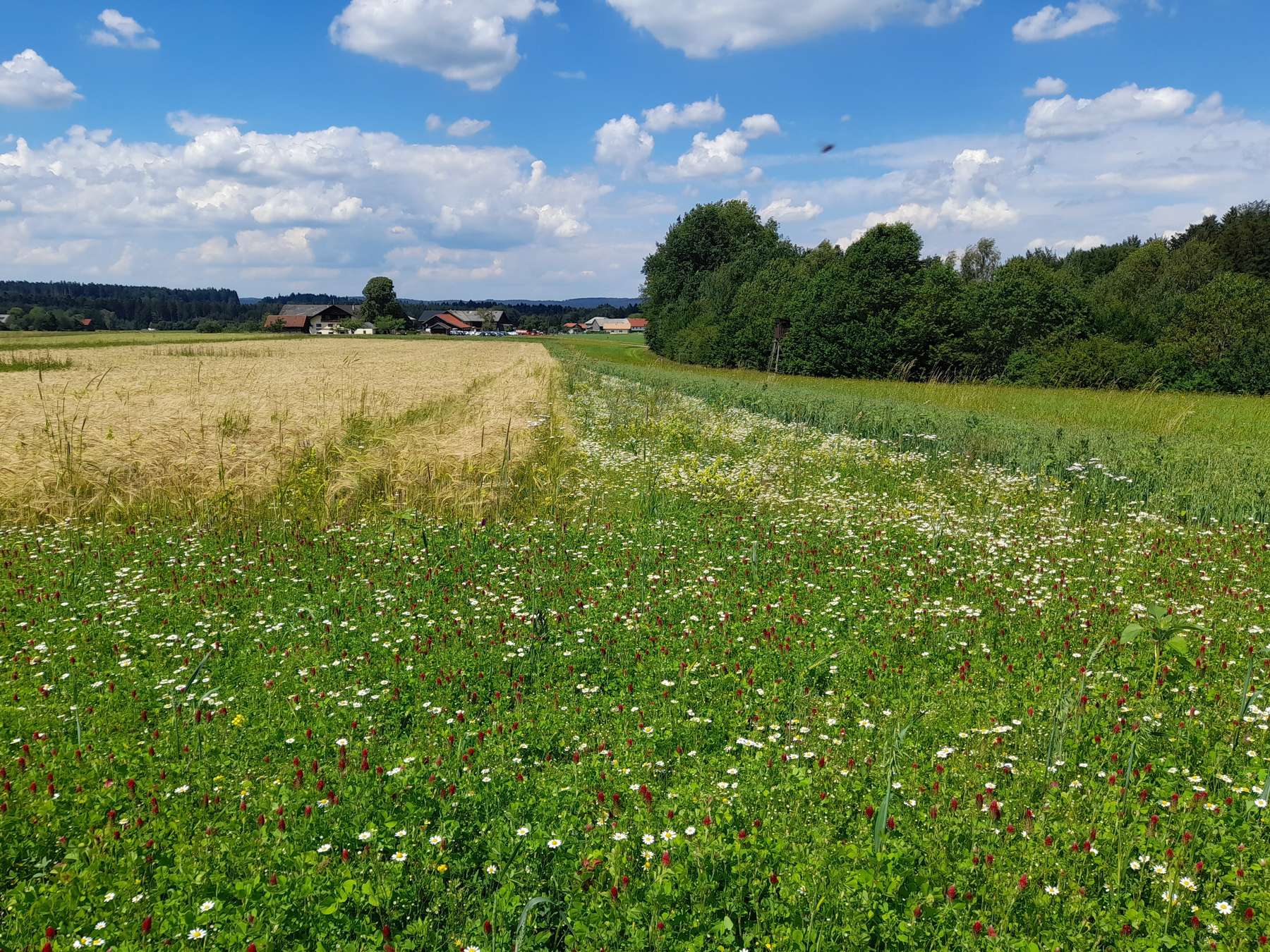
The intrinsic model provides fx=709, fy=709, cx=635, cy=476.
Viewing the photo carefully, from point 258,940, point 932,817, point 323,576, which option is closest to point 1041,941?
point 932,817

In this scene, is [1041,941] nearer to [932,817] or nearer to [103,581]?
[932,817]

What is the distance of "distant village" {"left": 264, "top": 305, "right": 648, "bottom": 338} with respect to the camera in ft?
454

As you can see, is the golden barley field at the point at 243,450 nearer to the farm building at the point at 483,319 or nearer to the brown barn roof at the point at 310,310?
the brown barn roof at the point at 310,310

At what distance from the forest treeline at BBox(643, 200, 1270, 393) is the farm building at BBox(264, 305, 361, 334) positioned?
99590 millimetres

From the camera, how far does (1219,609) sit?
7336 millimetres

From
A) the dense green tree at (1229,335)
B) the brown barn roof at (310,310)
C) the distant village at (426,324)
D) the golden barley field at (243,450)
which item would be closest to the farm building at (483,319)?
the distant village at (426,324)

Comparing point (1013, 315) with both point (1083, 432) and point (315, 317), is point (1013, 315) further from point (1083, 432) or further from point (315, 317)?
point (315, 317)

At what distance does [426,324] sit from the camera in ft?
563

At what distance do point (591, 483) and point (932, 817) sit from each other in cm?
967

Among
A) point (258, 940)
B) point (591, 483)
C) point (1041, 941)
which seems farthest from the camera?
point (591, 483)

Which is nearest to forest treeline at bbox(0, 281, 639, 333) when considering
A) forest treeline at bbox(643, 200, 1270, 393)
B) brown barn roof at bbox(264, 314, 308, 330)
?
brown barn roof at bbox(264, 314, 308, 330)

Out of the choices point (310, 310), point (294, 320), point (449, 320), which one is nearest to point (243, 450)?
point (294, 320)

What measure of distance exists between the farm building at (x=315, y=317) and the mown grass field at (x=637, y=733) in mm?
143154

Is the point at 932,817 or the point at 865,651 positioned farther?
the point at 865,651
